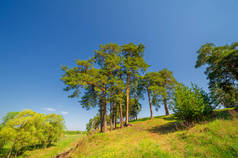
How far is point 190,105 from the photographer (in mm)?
9750

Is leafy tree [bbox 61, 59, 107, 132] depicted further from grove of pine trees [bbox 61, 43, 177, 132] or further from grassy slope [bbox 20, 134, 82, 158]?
grassy slope [bbox 20, 134, 82, 158]

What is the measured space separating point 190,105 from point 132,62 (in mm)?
11403

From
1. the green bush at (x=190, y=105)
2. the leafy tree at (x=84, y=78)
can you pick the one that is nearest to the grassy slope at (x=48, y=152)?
the leafy tree at (x=84, y=78)

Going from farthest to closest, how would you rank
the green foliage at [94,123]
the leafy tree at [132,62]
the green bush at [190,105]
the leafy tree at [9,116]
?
the green foliage at [94,123] < the leafy tree at [9,116] < the leafy tree at [132,62] < the green bush at [190,105]

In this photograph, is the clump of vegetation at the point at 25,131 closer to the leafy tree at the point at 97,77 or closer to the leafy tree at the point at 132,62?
the leafy tree at the point at 97,77

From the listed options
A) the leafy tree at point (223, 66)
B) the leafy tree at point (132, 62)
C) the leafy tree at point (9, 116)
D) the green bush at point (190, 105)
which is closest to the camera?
the green bush at point (190, 105)

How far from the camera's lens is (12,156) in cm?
2098

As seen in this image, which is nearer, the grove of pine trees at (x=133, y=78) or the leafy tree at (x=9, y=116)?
the grove of pine trees at (x=133, y=78)

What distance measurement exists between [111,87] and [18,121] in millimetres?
24323

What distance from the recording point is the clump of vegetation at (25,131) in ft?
63.4

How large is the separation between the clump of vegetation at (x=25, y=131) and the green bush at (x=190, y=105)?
31.1 metres

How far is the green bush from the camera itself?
9.70 metres

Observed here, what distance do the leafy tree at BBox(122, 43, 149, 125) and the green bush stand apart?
832cm

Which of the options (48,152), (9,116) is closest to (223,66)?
(48,152)
